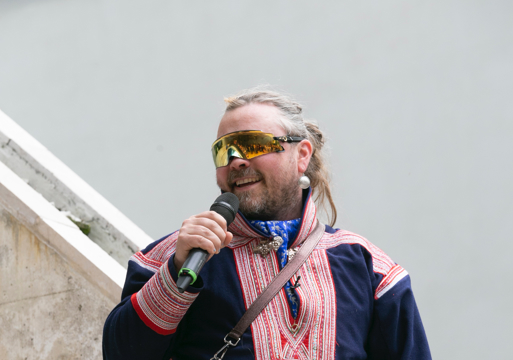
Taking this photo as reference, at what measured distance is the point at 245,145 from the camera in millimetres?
2297

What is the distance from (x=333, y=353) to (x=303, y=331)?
0.42 feet

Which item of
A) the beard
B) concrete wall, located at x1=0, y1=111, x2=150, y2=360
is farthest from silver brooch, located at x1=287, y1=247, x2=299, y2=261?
concrete wall, located at x1=0, y1=111, x2=150, y2=360

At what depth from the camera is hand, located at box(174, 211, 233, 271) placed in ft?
5.87

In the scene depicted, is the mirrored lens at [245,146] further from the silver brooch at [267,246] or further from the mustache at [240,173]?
the silver brooch at [267,246]

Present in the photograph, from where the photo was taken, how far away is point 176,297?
189cm

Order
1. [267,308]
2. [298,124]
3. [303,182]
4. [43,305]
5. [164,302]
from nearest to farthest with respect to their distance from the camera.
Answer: [164,302] < [267,308] < [303,182] < [298,124] < [43,305]

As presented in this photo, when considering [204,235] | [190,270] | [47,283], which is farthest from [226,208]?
[47,283]

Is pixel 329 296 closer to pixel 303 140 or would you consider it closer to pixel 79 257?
pixel 303 140

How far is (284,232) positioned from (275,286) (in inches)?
10.0

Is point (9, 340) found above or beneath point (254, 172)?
beneath

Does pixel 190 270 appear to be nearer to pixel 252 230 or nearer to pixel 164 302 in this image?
pixel 164 302

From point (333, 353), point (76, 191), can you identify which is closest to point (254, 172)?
point (333, 353)

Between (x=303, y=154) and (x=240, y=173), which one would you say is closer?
(x=240, y=173)

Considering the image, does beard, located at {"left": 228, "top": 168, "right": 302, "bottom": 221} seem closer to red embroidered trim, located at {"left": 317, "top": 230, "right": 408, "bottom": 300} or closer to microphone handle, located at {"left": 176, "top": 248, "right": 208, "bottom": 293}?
red embroidered trim, located at {"left": 317, "top": 230, "right": 408, "bottom": 300}
